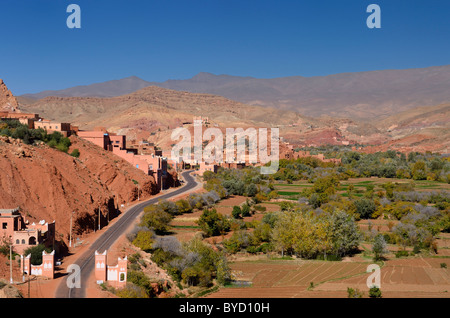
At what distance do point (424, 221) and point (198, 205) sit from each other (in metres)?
19.7

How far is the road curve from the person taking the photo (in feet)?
64.2

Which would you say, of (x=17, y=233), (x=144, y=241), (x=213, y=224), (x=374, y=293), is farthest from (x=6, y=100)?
(x=374, y=293)

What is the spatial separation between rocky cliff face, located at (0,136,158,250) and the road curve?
1.18 metres

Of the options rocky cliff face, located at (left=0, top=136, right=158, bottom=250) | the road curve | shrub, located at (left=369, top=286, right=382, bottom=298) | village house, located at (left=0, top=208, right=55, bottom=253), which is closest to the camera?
the road curve

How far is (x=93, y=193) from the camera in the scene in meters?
37.0

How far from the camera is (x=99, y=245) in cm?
2872

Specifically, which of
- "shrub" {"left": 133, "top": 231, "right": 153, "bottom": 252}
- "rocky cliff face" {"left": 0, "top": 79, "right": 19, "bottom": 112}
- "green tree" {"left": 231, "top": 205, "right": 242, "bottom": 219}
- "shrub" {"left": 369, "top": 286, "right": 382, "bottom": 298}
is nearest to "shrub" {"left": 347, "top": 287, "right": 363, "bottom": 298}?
"shrub" {"left": 369, "top": 286, "right": 382, "bottom": 298}

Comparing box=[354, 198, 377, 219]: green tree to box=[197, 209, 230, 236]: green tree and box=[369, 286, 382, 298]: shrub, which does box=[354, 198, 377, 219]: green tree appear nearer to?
box=[197, 209, 230, 236]: green tree

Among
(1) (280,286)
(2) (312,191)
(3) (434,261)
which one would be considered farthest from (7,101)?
(3) (434,261)

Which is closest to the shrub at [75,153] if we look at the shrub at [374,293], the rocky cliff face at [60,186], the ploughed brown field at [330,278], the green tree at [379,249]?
the rocky cliff face at [60,186]

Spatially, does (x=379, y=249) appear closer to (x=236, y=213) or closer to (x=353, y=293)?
(x=353, y=293)

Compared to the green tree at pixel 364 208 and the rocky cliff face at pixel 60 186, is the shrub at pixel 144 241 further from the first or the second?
the green tree at pixel 364 208

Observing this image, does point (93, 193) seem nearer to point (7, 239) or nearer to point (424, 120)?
point (7, 239)

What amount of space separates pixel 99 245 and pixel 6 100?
1400 inches
